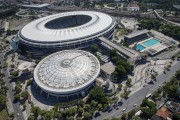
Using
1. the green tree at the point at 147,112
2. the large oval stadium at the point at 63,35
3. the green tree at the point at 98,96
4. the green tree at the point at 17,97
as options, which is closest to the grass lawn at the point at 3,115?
the green tree at the point at 17,97

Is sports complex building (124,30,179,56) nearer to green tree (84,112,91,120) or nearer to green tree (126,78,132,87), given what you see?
green tree (126,78,132,87)

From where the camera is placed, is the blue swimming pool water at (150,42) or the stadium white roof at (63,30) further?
the blue swimming pool water at (150,42)

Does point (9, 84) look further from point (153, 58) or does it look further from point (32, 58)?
point (153, 58)

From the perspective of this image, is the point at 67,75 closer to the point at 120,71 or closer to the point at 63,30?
the point at 120,71

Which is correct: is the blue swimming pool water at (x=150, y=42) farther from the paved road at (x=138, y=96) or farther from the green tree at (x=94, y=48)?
the green tree at (x=94, y=48)

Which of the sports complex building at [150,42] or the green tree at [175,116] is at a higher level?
the sports complex building at [150,42]

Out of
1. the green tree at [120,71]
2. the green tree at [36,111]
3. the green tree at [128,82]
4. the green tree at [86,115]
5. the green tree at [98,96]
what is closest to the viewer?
the green tree at [86,115]

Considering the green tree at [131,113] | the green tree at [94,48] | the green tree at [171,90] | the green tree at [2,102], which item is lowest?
the green tree at [2,102]

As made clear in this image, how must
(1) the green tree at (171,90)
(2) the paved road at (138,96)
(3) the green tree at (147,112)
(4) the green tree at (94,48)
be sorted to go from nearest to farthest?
(3) the green tree at (147,112) < (2) the paved road at (138,96) < (1) the green tree at (171,90) < (4) the green tree at (94,48)

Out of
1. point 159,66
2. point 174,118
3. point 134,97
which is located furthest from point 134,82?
point 174,118
